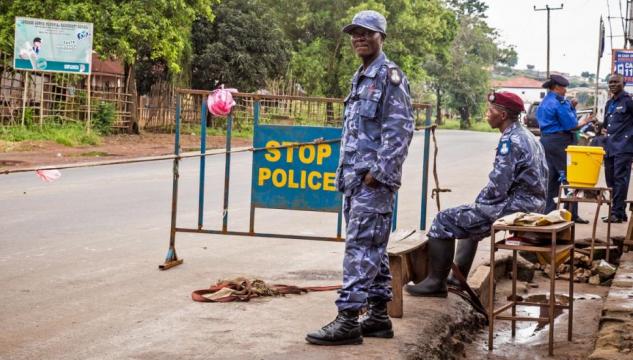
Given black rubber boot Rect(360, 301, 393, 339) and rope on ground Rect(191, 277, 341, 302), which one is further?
rope on ground Rect(191, 277, 341, 302)

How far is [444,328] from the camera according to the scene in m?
6.23

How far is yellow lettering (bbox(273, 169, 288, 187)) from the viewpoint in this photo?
791cm

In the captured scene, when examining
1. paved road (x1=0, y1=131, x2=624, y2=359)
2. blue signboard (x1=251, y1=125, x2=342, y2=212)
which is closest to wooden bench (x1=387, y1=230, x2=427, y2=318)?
paved road (x1=0, y1=131, x2=624, y2=359)

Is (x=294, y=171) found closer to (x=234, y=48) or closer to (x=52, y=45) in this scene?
(x=52, y=45)

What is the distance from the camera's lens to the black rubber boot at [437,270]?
6414 millimetres

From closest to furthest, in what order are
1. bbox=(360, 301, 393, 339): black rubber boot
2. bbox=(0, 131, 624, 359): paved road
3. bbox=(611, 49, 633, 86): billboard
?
bbox=(0, 131, 624, 359): paved road
bbox=(360, 301, 393, 339): black rubber boot
bbox=(611, 49, 633, 86): billboard

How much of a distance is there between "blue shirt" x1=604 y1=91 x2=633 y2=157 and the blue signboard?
18.3 ft

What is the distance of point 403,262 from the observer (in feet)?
20.1

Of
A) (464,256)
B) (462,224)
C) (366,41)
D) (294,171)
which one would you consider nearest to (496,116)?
(462,224)

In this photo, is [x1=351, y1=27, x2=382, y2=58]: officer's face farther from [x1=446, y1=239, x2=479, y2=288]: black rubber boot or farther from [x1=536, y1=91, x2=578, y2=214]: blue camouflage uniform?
[x1=536, y1=91, x2=578, y2=214]: blue camouflage uniform

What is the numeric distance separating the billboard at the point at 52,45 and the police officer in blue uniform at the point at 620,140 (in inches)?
683

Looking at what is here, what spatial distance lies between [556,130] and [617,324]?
5.64 meters

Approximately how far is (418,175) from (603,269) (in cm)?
1060

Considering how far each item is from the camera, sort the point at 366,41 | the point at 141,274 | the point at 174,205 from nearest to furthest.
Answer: the point at 366,41, the point at 141,274, the point at 174,205
